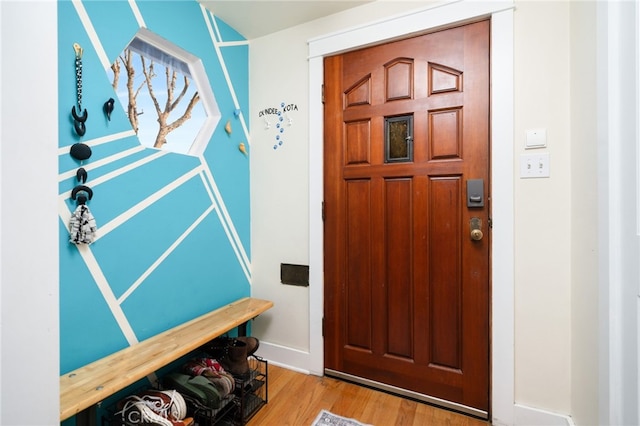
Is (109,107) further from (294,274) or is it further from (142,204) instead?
(294,274)

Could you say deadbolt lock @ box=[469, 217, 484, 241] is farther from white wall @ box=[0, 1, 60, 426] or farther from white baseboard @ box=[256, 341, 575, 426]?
white wall @ box=[0, 1, 60, 426]

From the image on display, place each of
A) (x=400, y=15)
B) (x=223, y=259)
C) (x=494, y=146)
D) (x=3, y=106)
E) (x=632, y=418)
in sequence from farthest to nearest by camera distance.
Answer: (x=223, y=259) → (x=400, y=15) → (x=494, y=146) → (x=632, y=418) → (x=3, y=106)

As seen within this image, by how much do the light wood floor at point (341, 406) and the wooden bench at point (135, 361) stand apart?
0.51m

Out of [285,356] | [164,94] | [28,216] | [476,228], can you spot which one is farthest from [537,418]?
[164,94]

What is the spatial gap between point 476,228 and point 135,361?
1742mm

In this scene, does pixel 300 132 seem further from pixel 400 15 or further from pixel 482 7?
pixel 482 7

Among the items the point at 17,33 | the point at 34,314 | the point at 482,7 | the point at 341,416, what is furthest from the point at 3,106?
the point at 482,7

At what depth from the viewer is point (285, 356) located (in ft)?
6.59

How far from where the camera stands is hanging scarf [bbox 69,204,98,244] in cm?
115

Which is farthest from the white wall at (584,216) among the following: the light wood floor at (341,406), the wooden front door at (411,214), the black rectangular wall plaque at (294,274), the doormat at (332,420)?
the black rectangular wall plaque at (294,274)

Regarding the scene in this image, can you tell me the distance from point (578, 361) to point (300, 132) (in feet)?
6.23

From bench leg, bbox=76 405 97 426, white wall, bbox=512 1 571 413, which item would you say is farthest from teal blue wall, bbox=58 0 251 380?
white wall, bbox=512 1 571 413

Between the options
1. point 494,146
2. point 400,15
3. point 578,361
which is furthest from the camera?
point 400,15

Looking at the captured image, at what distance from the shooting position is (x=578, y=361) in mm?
1258
